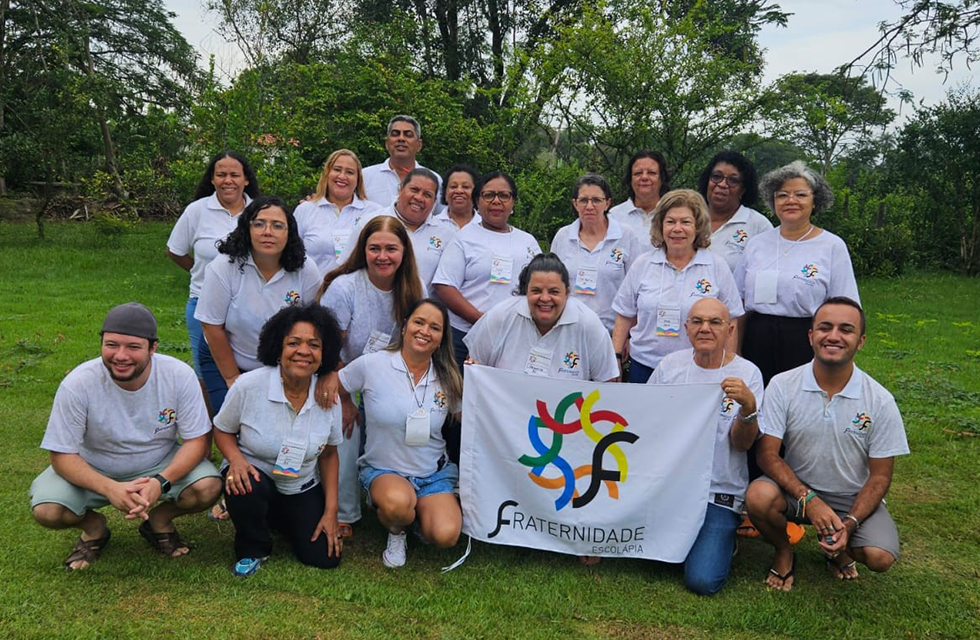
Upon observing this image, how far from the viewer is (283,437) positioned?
12.7 feet

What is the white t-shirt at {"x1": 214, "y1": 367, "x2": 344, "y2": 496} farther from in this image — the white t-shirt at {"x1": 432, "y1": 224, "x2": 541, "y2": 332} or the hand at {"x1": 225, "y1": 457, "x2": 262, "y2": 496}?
the white t-shirt at {"x1": 432, "y1": 224, "x2": 541, "y2": 332}

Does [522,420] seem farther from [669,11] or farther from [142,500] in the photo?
[669,11]

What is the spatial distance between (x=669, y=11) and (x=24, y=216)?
16579 millimetres

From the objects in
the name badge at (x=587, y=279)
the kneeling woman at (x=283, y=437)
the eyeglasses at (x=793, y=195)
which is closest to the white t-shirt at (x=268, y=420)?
the kneeling woman at (x=283, y=437)

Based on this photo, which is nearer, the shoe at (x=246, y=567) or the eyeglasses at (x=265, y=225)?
the shoe at (x=246, y=567)

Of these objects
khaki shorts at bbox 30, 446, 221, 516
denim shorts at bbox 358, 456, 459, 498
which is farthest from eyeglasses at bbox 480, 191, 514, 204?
khaki shorts at bbox 30, 446, 221, 516

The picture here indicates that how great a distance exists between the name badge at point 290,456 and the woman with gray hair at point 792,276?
266 centimetres

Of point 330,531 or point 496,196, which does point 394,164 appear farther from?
point 330,531

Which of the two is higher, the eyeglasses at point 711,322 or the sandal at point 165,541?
the eyeglasses at point 711,322

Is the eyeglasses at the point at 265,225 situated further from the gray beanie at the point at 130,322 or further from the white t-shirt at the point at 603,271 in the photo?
the white t-shirt at the point at 603,271

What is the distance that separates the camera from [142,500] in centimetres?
355

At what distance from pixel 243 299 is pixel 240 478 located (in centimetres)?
106

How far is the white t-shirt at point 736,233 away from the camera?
4.86 m

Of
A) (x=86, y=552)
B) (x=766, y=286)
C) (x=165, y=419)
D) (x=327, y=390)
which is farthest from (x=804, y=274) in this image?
(x=86, y=552)
